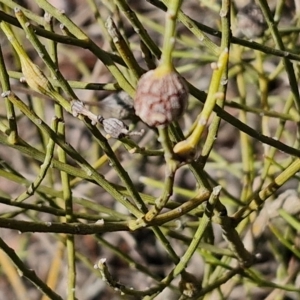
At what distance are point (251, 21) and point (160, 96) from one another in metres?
0.83

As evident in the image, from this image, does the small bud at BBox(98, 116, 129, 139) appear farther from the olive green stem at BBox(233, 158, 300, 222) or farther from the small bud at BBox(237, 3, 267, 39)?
the small bud at BBox(237, 3, 267, 39)

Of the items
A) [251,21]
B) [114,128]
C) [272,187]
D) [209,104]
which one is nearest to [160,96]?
[209,104]

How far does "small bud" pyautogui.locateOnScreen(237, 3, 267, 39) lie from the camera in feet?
5.07

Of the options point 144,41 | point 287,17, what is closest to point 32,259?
point 287,17

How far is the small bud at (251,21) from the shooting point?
1545 mm

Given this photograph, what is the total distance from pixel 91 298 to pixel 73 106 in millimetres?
2183

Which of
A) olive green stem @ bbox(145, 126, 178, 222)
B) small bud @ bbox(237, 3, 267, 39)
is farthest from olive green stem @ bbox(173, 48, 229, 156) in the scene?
small bud @ bbox(237, 3, 267, 39)

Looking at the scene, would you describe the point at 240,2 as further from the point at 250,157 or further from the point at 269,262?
the point at 269,262

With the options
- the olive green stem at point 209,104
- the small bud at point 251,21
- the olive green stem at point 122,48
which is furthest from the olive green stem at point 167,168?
the small bud at point 251,21

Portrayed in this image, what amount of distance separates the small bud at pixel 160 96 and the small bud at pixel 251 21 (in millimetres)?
797

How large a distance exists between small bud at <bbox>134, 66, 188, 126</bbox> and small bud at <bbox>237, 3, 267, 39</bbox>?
797 millimetres

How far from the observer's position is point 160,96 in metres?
0.77

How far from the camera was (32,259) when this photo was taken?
335cm

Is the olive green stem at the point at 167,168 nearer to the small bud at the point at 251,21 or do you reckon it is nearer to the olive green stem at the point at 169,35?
the olive green stem at the point at 169,35
